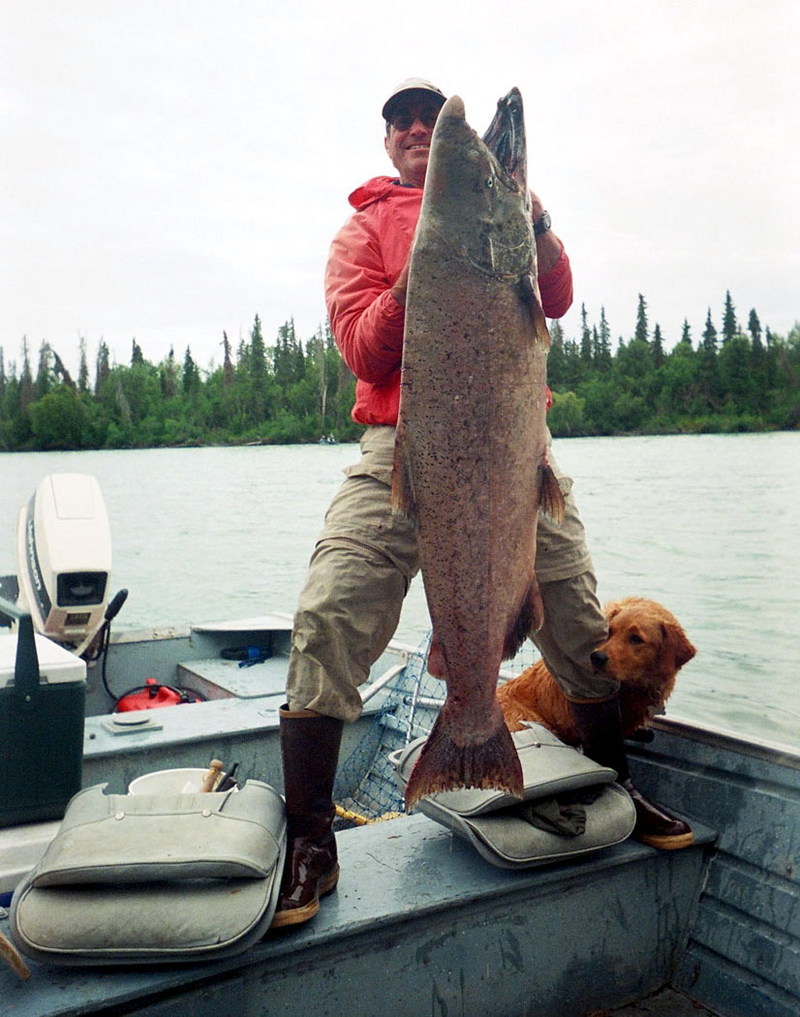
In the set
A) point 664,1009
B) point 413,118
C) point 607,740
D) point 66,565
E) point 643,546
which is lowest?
point 643,546

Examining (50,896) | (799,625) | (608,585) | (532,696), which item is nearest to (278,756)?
(532,696)

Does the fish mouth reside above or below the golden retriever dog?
above

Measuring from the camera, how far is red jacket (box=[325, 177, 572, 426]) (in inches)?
115

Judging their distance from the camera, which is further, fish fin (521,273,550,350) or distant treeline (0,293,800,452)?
distant treeline (0,293,800,452)

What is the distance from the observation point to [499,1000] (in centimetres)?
298

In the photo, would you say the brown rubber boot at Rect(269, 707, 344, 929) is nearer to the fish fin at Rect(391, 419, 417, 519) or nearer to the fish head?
the fish fin at Rect(391, 419, 417, 519)

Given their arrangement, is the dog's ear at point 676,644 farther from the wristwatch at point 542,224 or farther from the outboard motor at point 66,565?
the outboard motor at point 66,565

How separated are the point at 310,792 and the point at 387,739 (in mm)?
2715

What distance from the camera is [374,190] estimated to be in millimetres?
3172

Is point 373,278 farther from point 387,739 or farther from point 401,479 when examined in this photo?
point 387,739

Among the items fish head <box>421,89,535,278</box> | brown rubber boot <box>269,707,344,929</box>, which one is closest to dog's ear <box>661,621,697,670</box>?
brown rubber boot <box>269,707,344,929</box>

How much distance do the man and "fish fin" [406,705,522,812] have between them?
31 cm

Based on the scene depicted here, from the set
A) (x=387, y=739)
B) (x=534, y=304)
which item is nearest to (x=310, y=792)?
(x=534, y=304)

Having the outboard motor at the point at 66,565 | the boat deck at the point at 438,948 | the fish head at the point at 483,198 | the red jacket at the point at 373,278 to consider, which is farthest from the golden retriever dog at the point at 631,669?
the outboard motor at the point at 66,565
